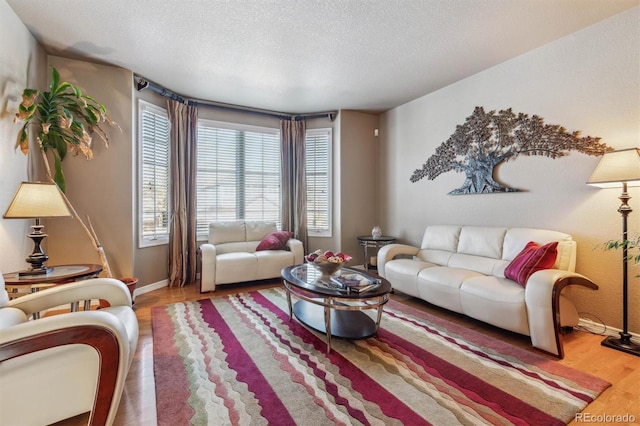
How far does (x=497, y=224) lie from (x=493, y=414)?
2372mm

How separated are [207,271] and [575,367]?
3.71 metres

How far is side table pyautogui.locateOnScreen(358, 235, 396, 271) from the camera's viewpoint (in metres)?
4.50

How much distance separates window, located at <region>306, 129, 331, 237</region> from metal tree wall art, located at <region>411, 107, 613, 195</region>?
1.79 meters

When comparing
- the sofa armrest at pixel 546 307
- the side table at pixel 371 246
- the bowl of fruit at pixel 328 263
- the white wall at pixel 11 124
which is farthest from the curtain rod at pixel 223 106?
the sofa armrest at pixel 546 307

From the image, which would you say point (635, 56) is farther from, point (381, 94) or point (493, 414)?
point (493, 414)

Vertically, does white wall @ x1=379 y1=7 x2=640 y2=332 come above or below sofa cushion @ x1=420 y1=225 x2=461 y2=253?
above

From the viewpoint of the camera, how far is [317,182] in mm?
5133

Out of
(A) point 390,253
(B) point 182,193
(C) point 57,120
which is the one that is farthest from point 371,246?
(C) point 57,120

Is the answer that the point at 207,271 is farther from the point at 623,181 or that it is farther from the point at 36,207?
the point at 623,181

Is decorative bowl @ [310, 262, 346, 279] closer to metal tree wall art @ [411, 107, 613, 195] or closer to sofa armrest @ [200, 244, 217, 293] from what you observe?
sofa armrest @ [200, 244, 217, 293]

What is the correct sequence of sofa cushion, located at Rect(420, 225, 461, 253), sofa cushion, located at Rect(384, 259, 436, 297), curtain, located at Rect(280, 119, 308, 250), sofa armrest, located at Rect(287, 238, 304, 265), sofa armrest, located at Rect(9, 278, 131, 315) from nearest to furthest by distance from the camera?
sofa armrest, located at Rect(9, 278, 131, 315) → sofa cushion, located at Rect(384, 259, 436, 297) → sofa cushion, located at Rect(420, 225, 461, 253) → sofa armrest, located at Rect(287, 238, 304, 265) → curtain, located at Rect(280, 119, 308, 250)

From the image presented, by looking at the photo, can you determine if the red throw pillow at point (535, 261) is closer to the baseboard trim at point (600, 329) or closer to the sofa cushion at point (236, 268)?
the baseboard trim at point (600, 329)

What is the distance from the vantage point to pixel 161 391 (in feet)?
5.74

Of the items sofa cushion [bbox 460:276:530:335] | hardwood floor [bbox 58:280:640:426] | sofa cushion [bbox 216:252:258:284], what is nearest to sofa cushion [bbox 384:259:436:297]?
hardwood floor [bbox 58:280:640:426]
